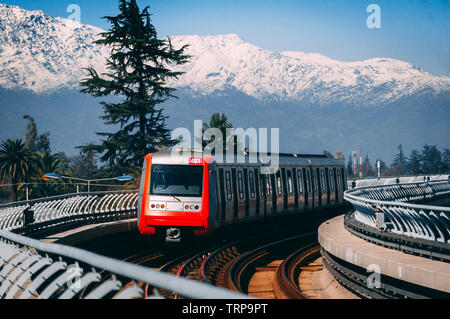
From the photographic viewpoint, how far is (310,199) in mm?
27672

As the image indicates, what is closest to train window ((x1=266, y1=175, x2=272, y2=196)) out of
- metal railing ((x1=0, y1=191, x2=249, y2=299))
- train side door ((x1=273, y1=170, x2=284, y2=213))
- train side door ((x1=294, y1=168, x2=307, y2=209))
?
train side door ((x1=273, y1=170, x2=284, y2=213))

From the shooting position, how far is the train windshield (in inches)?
717

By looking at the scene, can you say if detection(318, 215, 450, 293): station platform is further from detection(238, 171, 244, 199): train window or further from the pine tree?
the pine tree

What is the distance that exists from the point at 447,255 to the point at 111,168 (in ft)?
110

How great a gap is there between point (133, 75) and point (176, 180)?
24801 mm

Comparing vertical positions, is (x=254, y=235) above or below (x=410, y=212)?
below

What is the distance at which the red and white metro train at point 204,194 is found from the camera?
59.1 ft

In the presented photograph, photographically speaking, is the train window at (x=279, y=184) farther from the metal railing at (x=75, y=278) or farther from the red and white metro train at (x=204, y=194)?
the metal railing at (x=75, y=278)

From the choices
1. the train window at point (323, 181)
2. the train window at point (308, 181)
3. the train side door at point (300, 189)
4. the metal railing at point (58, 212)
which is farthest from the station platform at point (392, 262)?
the train window at point (323, 181)

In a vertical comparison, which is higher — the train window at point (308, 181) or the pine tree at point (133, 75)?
the pine tree at point (133, 75)

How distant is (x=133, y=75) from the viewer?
4178cm

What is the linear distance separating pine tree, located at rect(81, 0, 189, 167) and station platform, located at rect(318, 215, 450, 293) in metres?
29.0
